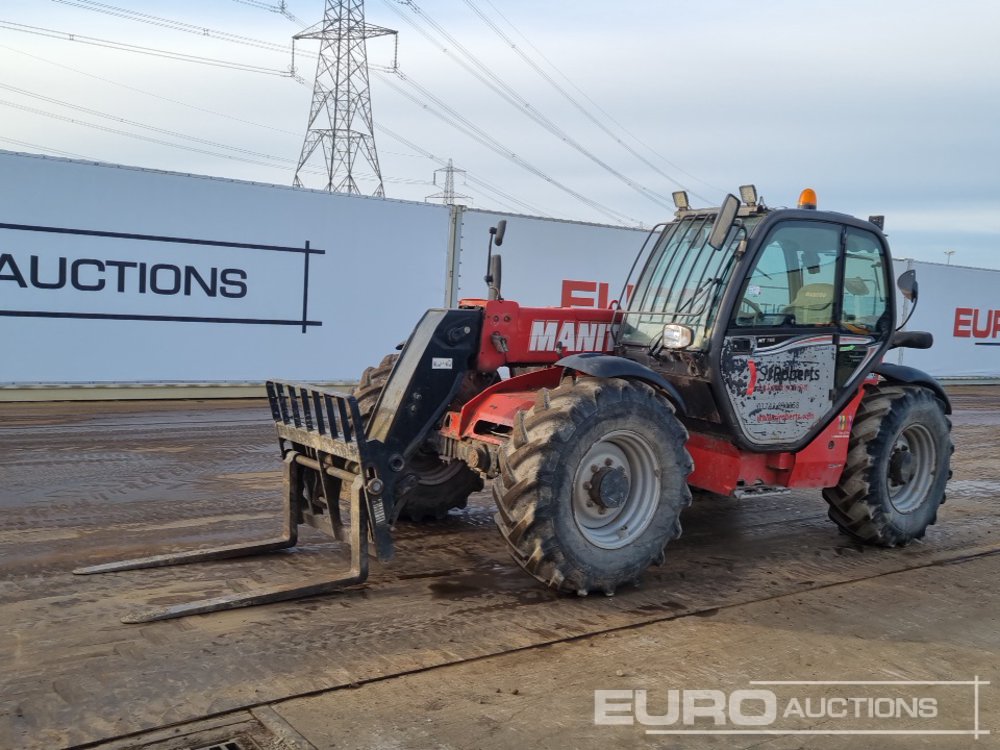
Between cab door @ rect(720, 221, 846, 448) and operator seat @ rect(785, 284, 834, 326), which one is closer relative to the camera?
cab door @ rect(720, 221, 846, 448)

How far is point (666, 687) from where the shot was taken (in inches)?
163

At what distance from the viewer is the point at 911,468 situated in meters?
6.86

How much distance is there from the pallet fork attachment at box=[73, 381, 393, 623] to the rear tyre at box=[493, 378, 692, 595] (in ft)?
2.39

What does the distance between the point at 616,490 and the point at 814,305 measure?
7.13 ft

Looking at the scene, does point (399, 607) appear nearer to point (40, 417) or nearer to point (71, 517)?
point (71, 517)

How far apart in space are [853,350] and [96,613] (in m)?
5.08

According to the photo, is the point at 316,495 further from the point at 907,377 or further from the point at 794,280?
the point at 907,377

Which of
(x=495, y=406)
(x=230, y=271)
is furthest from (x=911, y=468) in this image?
(x=230, y=271)

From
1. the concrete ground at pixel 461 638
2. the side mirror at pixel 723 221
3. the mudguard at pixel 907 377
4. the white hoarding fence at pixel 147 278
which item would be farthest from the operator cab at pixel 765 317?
the white hoarding fence at pixel 147 278

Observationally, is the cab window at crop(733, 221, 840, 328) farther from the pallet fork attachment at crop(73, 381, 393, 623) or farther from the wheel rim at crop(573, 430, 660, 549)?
the pallet fork attachment at crop(73, 381, 393, 623)

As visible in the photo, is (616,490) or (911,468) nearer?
(616,490)

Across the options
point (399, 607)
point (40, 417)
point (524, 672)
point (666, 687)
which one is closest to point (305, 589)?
point (399, 607)

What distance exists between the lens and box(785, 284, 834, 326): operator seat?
20.7 feet

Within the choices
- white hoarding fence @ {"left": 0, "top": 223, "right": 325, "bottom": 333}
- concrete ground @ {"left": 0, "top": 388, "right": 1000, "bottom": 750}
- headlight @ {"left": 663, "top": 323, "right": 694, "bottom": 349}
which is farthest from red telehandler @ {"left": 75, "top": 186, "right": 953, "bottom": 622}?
white hoarding fence @ {"left": 0, "top": 223, "right": 325, "bottom": 333}
